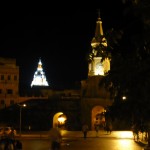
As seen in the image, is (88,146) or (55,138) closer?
(55,138)

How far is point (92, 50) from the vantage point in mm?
8625

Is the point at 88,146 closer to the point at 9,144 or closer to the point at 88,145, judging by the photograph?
the point at 88,145

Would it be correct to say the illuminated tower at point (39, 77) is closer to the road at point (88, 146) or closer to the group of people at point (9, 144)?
the road at point (88, 146)

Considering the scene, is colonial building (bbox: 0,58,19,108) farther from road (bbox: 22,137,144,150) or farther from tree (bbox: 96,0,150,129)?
tree (bbox: 96,0,150,129)

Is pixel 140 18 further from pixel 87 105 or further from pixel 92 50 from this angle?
pixel 87 105

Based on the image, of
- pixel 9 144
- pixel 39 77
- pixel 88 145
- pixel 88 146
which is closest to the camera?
pixel 9 144

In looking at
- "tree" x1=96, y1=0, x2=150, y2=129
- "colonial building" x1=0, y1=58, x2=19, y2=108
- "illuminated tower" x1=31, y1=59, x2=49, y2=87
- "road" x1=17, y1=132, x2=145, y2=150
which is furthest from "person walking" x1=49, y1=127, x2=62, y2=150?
"illuminated tower" x1=31, y1=59, x2=49, y2=87

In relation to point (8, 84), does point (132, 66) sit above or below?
below

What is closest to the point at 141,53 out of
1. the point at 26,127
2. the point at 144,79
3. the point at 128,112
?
the point at 144,79

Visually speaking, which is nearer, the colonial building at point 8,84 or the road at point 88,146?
the road at point 88,146

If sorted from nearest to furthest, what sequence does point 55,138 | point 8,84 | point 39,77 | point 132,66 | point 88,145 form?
point 132,66
point 55,138
point 88,145
point 8,84
point 39,77

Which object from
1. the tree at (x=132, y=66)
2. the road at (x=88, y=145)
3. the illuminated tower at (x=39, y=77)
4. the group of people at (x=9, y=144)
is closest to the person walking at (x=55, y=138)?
the group of people at (x=9, y=144)

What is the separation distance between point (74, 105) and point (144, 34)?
216 feet

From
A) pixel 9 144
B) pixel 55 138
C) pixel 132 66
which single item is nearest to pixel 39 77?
pixel 9 144
